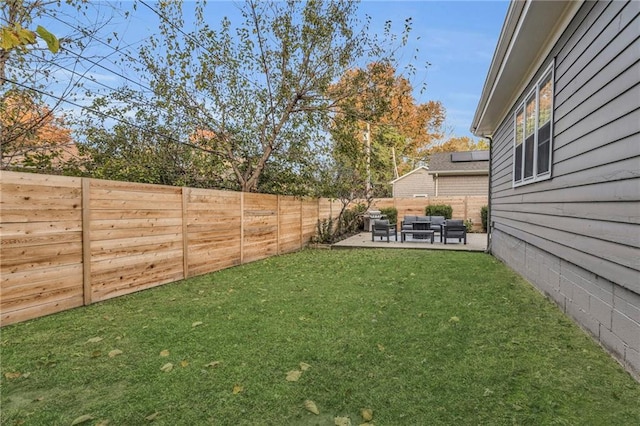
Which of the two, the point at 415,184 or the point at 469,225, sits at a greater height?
the point at 415,184

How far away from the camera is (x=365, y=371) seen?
2.53m

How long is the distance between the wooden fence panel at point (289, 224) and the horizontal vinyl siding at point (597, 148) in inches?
239

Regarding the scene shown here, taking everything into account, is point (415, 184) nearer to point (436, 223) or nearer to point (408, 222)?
point (436, 223)

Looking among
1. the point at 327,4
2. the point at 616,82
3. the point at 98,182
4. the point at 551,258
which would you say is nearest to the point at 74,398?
the point at 98,182

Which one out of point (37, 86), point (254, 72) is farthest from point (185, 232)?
point (254, 72)

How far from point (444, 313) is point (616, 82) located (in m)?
2.63

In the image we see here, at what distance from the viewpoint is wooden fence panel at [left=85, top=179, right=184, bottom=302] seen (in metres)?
4.37

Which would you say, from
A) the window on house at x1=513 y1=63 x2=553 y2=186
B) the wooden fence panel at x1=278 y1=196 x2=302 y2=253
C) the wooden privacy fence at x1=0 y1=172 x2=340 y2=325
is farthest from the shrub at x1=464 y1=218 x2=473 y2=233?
the wooden privacy fence at x1=0 y1=172 x2=340 y2=325

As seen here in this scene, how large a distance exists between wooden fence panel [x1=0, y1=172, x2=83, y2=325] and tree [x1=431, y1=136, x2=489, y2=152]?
96.1 feet

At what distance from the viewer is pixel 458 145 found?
1182 inches

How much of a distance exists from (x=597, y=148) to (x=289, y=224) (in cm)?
747

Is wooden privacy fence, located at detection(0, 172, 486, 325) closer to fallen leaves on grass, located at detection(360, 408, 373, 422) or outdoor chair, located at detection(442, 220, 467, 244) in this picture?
fallen leaves on grass, located at detection(360, 408, 373, 422)

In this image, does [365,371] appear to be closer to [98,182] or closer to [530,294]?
[530,294]

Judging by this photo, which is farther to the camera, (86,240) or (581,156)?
(86,240)
